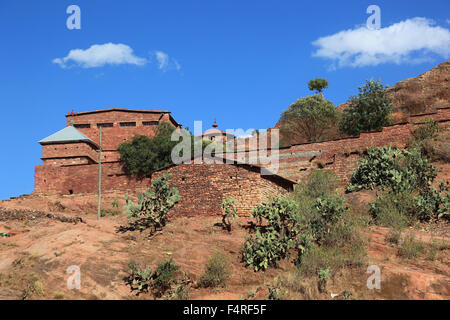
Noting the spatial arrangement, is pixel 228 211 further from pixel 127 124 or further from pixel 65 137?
pixel 127 124

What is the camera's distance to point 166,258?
46.2 ft

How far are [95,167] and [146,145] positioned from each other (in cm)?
376

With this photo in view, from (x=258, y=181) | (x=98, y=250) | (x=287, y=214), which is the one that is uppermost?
(x=258, y=181)

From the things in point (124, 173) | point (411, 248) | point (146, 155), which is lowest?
point (411, 248)

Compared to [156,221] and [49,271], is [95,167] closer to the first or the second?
[156,221]

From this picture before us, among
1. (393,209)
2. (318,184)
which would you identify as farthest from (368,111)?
(393,209)

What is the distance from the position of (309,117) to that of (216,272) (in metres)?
28.3

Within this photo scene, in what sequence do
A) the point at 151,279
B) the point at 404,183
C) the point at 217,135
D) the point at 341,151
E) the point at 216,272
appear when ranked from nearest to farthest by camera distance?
the point at 151,279, the point at 216,272, the point at 404,183, the point at 341,151, the point at 217,135

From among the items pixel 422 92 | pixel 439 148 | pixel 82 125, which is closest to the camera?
pixel 439 148

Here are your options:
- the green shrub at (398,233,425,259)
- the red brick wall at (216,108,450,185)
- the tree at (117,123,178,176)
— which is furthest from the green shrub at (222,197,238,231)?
the tree at (117,123,178,176)

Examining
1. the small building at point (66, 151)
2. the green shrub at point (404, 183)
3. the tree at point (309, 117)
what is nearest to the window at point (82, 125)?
the small building at point (66, 151)

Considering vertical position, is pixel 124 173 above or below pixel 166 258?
above

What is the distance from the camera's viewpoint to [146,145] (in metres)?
30.6
